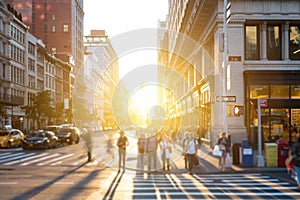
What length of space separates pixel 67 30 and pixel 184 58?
68.0m

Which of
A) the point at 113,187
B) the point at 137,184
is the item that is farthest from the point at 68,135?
the point at 113,187

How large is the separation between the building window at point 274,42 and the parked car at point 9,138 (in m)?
23.5

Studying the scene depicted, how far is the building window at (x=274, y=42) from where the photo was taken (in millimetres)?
31625

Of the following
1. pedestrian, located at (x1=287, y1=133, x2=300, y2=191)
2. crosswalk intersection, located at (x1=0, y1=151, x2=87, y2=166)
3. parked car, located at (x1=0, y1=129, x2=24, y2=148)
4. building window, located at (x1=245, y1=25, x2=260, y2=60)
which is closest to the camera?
pedestrian, located at (x1=287, y1=133, x2=300, y2=191)

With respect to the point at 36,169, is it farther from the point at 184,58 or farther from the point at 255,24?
the point at 184,58

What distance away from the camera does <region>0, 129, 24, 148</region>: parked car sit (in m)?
37.9

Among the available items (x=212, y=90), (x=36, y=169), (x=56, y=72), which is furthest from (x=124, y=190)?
(x=56, y=72)

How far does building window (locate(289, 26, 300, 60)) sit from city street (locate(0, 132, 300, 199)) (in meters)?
14.4

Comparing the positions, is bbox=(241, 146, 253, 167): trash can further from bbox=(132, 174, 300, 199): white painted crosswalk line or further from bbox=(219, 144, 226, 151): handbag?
bbox=(132, 174, 300, 199): white painted crosswalk line

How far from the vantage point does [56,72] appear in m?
95.6

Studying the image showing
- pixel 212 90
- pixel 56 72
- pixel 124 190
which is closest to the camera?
pixel 124 190

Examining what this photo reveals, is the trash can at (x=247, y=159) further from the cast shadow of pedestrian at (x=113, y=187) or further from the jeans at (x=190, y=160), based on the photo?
the cast shadow of pedestrian at (x=113, y=187)

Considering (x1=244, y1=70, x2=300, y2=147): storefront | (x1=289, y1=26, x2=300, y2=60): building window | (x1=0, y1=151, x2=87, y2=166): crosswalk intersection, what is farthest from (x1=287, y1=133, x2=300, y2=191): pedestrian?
(x1=289, y1=26, x2=300, y2=60): building window

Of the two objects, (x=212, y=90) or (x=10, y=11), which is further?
(x=10, y=11)
